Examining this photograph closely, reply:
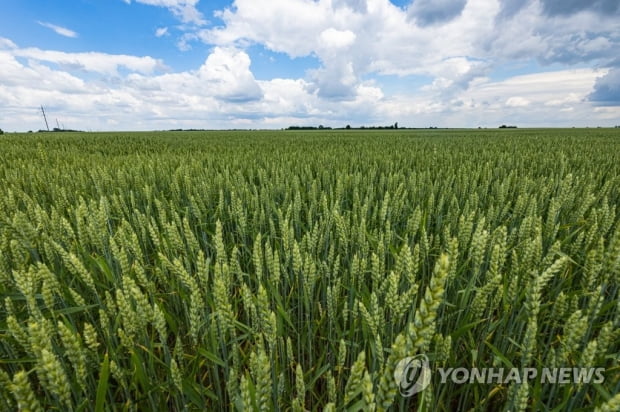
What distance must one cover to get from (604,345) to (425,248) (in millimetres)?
779

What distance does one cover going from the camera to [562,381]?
0.98 metres

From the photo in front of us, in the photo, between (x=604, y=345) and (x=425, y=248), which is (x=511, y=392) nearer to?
(x=604, y=345)

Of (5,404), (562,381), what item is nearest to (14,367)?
(5,404)

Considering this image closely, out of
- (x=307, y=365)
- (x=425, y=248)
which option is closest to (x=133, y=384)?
(x=307, y=365)

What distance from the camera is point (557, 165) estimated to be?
4.57 meters

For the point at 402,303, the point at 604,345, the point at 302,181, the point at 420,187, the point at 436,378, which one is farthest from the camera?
the point at 302,181

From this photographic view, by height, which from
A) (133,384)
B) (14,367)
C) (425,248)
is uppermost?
(425,248)

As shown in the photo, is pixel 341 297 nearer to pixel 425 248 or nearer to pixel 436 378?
pixel 425 248

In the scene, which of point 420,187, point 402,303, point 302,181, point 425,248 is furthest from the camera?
point 302,181

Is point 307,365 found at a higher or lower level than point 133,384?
lower

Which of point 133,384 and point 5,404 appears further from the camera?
Answer: point 133,384

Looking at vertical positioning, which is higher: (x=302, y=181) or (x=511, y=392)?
(x=302, y=181)

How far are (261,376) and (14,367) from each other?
1.30 m

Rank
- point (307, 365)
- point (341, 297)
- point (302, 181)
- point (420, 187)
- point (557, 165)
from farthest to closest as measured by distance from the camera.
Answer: point (557, 165)
point (302, 181)
point (420, 187)
point (341, 297)
point (307, 365)
